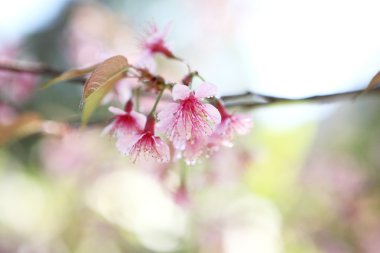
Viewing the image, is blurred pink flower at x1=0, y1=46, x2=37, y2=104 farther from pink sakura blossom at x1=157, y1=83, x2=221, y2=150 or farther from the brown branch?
pink sakura blossom at x1=157, y1=83, x2=221, y2=150

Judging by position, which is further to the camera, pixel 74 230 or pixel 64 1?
pixel 64 1

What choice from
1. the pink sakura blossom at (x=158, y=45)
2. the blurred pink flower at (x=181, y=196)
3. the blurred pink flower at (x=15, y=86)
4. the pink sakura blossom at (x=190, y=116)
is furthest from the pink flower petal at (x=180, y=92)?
the blurred pink flower at (x=15, y=86)

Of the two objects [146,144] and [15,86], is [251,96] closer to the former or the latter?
[146,144]

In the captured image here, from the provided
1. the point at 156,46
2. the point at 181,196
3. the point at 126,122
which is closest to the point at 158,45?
the point at 156,46

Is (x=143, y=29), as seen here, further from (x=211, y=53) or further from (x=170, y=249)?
(x=211, y=53)

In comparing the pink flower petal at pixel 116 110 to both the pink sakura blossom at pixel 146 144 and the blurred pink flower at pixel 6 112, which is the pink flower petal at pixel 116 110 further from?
the blurred pink flower at pixel 6 112

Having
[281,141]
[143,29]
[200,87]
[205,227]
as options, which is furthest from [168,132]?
[281,141]
